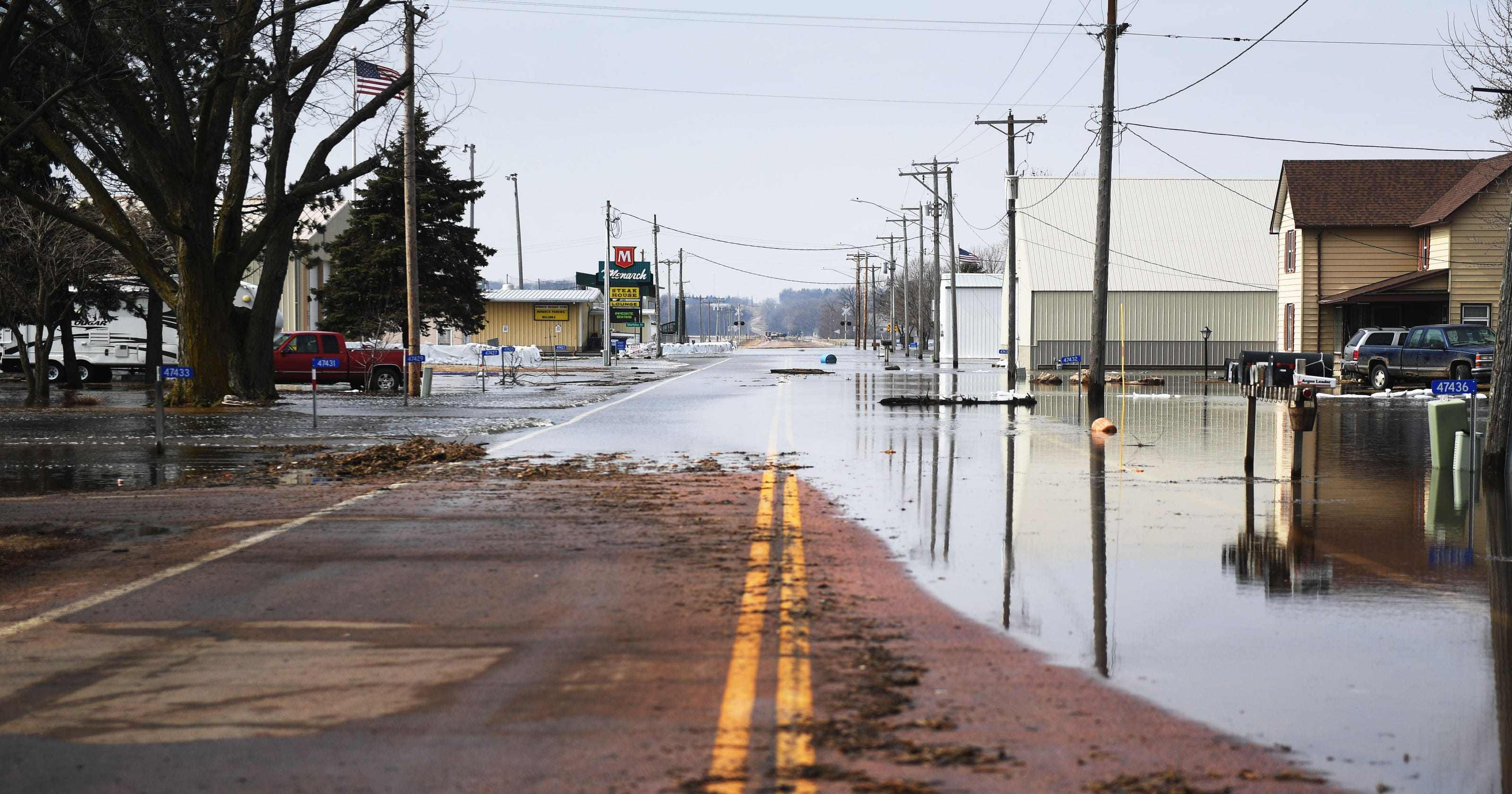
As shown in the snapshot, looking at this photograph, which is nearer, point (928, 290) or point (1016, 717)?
point (1016, 717)

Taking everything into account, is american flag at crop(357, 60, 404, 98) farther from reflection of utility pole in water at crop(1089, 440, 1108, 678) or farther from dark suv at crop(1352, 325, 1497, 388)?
dark suv at crop(1352, 325, 1497, 388)

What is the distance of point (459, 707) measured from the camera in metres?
5.51

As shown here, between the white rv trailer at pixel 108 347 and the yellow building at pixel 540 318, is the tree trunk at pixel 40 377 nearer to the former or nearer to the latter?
the white rv trailer at pixel 108 347

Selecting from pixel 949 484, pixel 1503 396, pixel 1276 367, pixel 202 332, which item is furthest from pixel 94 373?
pixel 1503 396

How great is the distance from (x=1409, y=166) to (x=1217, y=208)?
37.9 feet

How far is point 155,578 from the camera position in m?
8.59

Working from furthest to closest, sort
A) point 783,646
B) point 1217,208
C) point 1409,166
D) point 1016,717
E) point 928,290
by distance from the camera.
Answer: point 928,290, point 1217,208, point 1409,166, point 783,646, point 1016,717

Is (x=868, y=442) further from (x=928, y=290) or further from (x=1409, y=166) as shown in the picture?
(x=928, y=290)

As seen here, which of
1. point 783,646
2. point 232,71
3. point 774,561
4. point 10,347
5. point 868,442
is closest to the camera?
point 783,646

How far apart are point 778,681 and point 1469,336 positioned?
37.8 m

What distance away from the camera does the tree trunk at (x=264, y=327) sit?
102ft

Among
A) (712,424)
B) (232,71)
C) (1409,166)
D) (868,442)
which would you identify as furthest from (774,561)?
→ (1409,166)

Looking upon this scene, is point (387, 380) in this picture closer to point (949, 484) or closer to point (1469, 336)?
point (949, 484)

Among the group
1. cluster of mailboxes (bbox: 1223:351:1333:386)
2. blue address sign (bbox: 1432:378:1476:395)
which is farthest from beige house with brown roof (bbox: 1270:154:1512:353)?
blue address sign (bbox: 1432:378:1476:395)
